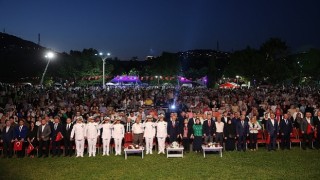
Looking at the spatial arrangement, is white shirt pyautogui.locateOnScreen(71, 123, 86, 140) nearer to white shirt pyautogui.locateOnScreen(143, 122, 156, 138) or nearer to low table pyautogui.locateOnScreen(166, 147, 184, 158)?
white shirt pyautogui.locateOnScreen(143, 122, 156, 138)

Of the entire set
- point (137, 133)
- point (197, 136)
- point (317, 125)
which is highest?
point (317, 125)

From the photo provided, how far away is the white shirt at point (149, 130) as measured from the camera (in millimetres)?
15953

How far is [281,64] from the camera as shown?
68.9m

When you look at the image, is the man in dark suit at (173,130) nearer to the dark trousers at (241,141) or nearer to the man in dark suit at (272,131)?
the dark trousers at (241,141)

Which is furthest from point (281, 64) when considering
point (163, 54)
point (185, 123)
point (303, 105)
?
point (185, 123)

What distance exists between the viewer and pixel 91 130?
1543cm

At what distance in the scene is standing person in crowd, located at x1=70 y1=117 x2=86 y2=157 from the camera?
15.4 m

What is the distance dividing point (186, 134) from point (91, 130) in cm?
433

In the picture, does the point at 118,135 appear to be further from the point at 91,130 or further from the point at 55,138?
the point at 55,138

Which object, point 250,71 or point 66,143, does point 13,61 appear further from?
point 66,143

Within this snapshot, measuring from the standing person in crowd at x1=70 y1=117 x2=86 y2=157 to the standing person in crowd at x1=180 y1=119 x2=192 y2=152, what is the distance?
4.52 m

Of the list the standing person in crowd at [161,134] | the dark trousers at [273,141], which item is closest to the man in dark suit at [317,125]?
the dark trousers at [273,141]

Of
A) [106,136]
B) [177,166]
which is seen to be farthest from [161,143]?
[177,166]

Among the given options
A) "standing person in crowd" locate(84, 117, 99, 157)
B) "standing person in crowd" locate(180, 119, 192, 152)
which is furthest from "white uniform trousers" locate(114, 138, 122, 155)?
"standing person in crowd" locate(180, 119, 192, 152)
